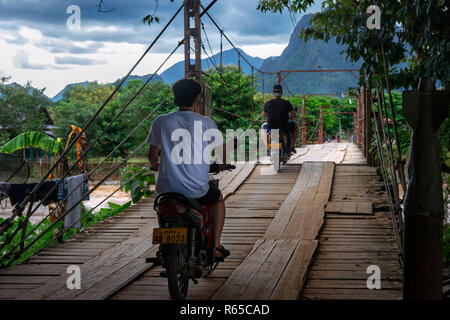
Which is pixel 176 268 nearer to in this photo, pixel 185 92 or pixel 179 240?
pixel 179 240

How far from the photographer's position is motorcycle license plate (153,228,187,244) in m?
2.62

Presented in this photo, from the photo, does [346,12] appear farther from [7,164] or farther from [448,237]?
[7,164]

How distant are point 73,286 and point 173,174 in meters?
0.97

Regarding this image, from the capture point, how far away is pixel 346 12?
18.6 feet

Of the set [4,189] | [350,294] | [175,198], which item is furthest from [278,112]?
[175,198]

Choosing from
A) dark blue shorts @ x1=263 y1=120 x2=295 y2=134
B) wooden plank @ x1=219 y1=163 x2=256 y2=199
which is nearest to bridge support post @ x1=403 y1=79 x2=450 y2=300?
wooden plank @ x1=219 y1=163 x2=256 y2=199

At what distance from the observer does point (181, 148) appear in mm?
2854

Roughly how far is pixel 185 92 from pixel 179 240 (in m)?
0.81

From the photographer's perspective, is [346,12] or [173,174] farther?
[346,12]

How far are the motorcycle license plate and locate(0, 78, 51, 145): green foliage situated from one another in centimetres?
2694

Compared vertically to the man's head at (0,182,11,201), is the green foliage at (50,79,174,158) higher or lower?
higher

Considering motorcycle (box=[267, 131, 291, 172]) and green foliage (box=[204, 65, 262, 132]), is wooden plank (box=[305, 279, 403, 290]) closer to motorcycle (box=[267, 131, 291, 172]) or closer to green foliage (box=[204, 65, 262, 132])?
motorcycle (box=[267, 131, 291, 172])

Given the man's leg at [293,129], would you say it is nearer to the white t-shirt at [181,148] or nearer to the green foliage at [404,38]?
the green foliage at [404,38]
